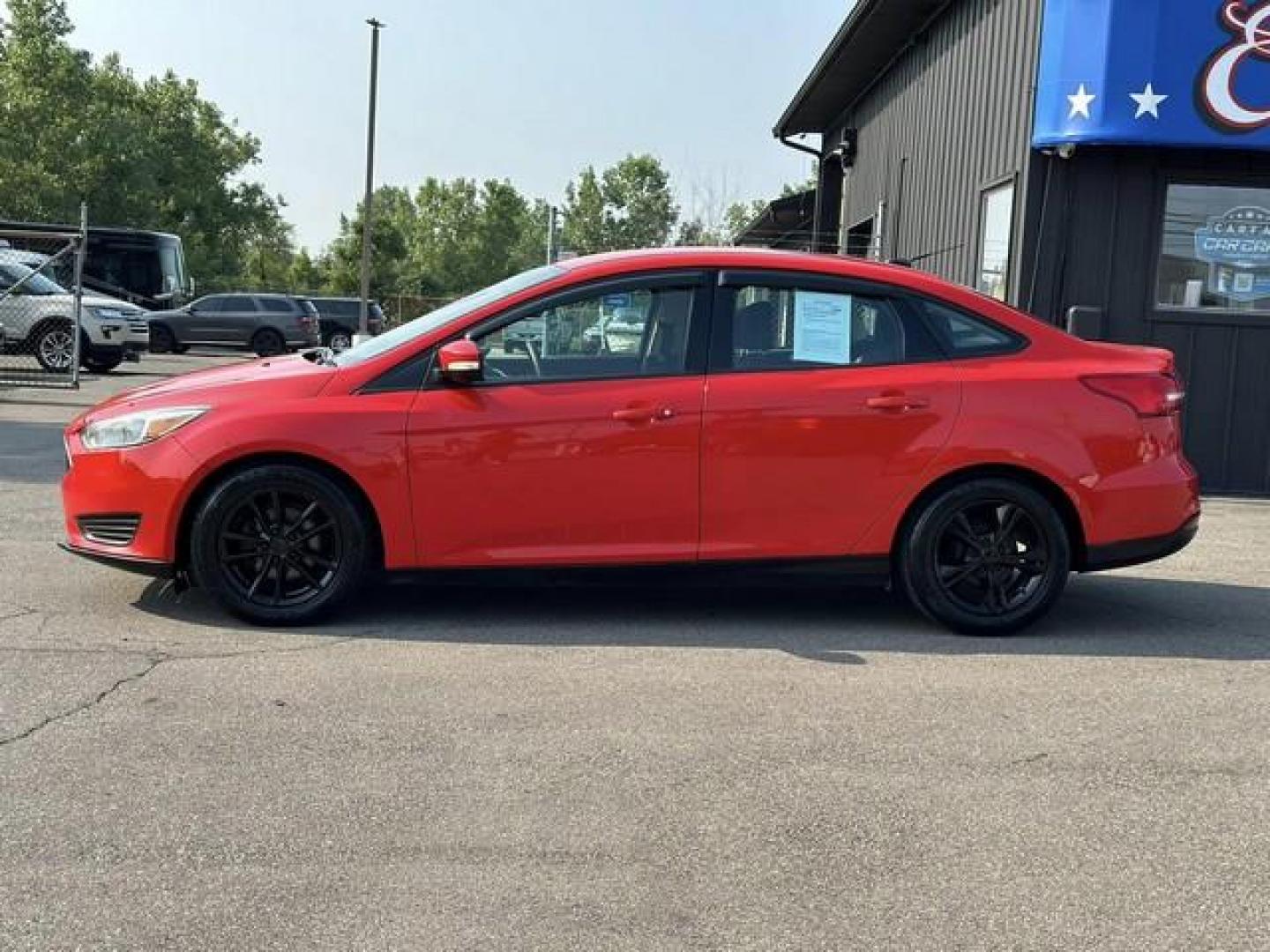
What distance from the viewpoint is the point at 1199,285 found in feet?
34.4

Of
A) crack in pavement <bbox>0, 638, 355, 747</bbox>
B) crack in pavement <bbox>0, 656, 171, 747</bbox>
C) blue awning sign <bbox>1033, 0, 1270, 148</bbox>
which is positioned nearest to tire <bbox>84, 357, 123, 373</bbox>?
blue awning sign <bbox>1033, 0, 1270, 148</bbox>

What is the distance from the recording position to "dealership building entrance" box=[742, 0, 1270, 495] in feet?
32.3

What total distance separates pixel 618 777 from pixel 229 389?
103 inches

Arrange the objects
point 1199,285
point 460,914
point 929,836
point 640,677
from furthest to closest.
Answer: point 1199,285
point 640,677
point 929,836
point 460,914

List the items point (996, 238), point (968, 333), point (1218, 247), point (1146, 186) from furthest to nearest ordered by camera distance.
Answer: point (996, 238)
point (1218, 247)
point (1146, 186)
point (968, 333)

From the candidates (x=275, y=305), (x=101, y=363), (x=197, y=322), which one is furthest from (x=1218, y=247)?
(x=197, y=322)

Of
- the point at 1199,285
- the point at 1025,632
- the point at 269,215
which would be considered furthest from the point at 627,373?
the point at 269,215

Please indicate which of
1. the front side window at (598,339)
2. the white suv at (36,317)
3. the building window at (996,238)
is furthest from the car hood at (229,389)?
the white suv at (36,317)

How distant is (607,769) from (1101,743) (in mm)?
1749

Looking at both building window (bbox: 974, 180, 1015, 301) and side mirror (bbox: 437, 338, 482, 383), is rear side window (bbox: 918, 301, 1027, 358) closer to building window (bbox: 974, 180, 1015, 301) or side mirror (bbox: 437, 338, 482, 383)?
side mirror (bbox: 437, 338, 482, 383)

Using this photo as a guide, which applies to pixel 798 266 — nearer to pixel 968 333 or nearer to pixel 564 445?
pixel 968 333

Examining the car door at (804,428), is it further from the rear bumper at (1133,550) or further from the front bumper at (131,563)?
the front bumper at (131,563)

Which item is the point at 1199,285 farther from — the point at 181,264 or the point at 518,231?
the point at 518,231

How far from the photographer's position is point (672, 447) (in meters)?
5.41
